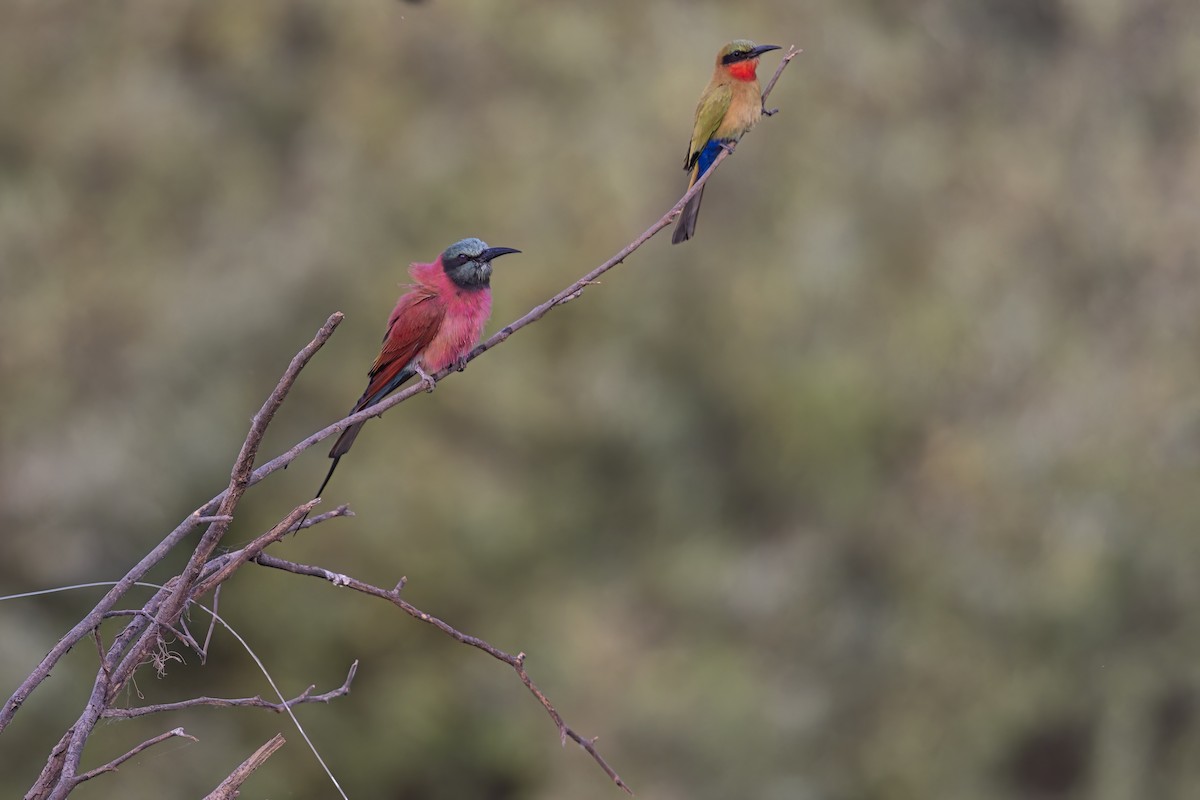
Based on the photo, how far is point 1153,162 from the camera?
697 inches

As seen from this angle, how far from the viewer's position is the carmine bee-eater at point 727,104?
13.8ft

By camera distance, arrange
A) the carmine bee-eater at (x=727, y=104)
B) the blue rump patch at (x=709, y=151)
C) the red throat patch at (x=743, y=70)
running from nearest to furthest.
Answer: the carmine bee-eater at (x=727, y=104)
the blue rump patch at (x=709, y=151)
the red throat patch at (x=743, y=70)

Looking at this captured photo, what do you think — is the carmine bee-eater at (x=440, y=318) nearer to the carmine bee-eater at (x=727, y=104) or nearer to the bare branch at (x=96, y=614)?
the carmine bee-eater at (x=727, y=104)

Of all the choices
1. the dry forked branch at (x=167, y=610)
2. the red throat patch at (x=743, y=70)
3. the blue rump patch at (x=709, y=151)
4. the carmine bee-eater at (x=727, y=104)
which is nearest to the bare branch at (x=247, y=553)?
the dry forked branch at (x=167, y=610)

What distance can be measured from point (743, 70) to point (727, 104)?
0.83 ft

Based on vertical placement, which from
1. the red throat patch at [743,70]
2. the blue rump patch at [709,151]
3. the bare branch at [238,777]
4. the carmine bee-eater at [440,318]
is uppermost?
the red throat patch at [743,70]

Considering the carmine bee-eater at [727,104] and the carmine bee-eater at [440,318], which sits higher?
the carmine bee-eater at [727,104]

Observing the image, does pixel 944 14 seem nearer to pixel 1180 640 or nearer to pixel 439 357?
pixel 1180 640

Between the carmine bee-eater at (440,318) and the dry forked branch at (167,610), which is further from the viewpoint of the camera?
the carmine bee-eater at (440,318)

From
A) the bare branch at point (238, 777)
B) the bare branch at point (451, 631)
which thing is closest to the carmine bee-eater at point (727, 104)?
the bare branch at point (451, 631)

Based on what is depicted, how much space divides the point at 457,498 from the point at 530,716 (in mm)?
2205

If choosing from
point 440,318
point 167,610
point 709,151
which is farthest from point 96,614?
point 709,151

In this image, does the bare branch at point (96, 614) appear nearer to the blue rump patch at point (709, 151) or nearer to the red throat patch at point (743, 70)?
the blue rump patch at point (709, 151)

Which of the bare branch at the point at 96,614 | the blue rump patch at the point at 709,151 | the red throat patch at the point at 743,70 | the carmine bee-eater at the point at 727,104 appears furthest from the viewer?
the red throat patch at the point at 743,70
